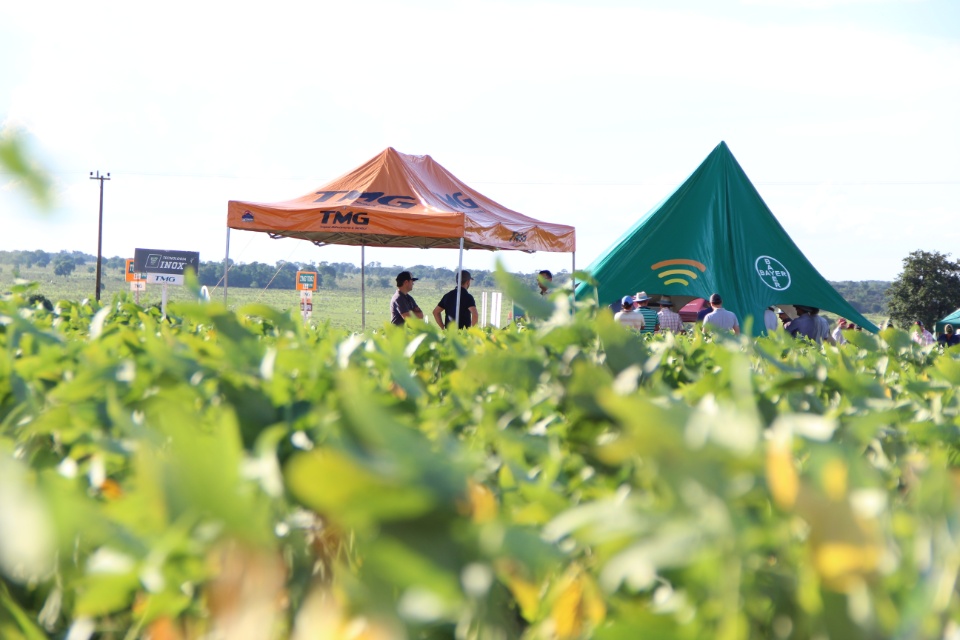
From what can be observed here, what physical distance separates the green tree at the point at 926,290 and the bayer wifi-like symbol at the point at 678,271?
38967 mm

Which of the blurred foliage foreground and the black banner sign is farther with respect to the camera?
the black banner sign

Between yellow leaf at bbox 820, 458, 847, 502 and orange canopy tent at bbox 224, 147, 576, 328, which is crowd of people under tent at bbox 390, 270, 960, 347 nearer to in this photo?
orange canopy tent at bbox 224, 147, 576, 328

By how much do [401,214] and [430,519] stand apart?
33.0 feet

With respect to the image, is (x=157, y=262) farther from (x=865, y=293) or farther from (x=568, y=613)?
(x=865, y=293)

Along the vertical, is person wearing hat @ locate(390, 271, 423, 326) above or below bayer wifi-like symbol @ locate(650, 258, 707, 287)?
below

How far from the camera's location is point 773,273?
46.0ft

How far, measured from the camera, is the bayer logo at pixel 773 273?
13.9m

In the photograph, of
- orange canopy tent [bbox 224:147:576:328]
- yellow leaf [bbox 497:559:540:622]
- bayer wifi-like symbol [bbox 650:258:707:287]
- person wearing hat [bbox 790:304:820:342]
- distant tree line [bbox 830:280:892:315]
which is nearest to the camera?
yellow leaf [bbox 497:559:540:622]

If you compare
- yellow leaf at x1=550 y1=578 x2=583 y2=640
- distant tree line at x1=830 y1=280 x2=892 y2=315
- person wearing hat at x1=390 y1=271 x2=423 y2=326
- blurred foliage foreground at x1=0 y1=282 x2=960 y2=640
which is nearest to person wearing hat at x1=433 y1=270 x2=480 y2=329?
person wearing hat at x1=390 y1=271 x2=423 y2=326

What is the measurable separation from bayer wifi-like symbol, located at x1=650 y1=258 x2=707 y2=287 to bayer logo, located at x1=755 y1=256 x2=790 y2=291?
34.8 inches

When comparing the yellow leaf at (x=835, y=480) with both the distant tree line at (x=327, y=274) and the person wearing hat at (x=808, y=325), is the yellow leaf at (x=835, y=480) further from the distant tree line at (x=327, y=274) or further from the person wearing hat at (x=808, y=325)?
the distant tree line at (x=327, y=274)

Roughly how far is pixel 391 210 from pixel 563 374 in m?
9.70

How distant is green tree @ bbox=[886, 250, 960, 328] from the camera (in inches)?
1917

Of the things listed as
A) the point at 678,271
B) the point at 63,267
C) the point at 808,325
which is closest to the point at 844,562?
the point at 808,325
